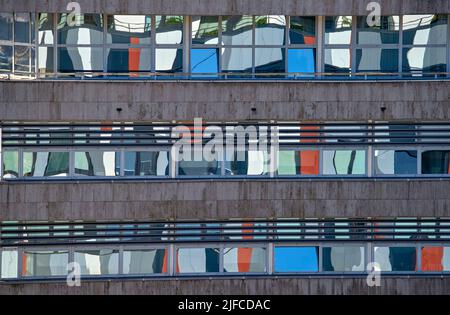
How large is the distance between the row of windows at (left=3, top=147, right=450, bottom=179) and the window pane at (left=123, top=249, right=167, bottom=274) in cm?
164

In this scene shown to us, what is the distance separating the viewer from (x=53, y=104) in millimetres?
22969

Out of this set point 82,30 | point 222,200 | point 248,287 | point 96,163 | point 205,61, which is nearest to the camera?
point 222,200

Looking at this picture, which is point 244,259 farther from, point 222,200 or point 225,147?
point 225,147

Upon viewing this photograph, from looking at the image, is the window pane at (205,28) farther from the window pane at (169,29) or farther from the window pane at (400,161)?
the window pane at (400,161)

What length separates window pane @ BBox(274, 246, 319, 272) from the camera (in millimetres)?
23578

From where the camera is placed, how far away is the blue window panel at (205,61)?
23.7 meters

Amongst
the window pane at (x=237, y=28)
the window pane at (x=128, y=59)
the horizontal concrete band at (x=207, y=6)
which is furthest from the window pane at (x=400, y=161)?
the window pane at (x=128, y=59)

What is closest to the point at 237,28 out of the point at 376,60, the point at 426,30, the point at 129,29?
the point at 129,29

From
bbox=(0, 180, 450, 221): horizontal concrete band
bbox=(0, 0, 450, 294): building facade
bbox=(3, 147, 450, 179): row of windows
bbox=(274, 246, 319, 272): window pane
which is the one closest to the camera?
bbox=(0, 180, 450, 221): horizontal concrete band

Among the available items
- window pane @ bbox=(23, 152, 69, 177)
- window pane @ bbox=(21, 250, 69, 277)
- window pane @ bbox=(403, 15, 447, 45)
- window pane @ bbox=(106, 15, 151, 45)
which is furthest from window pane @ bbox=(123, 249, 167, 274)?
window pane @ bbox=(403, 15, 447, 45)

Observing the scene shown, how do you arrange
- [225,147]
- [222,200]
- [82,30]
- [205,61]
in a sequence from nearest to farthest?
[222,200], [225,147], [82,30], [205,61]

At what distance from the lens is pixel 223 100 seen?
75.8 ft

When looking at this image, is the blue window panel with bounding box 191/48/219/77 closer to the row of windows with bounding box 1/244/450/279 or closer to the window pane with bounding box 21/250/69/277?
the row of windows with bounding box 1/244/450/279

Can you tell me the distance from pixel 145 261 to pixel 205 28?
5.14 m
